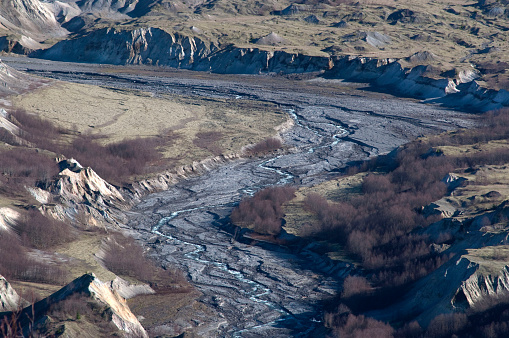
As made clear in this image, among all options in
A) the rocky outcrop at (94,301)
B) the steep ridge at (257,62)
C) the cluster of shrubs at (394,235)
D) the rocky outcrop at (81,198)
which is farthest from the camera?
the steep ridge at (257,62)

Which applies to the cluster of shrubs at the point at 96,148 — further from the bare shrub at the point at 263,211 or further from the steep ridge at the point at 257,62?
the steep ridge at the point at 257,62

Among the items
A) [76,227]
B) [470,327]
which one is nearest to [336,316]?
[470,327]

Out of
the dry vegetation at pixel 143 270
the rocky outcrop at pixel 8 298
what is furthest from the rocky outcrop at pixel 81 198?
the rocky outcrop at pixel 8 298

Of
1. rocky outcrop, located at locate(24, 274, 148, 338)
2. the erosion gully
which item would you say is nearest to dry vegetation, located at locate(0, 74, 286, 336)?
rocky outcrop, located at locate(24, 274, 148, 338)

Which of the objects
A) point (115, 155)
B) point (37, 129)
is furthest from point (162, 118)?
point (115, 155)

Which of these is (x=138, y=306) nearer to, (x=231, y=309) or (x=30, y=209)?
(x=231, y=309)

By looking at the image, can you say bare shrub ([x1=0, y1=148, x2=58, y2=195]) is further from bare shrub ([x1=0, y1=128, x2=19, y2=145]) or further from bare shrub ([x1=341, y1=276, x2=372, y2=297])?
bare shrub ([x1=341, y1=276, x2=372, y2=297])
